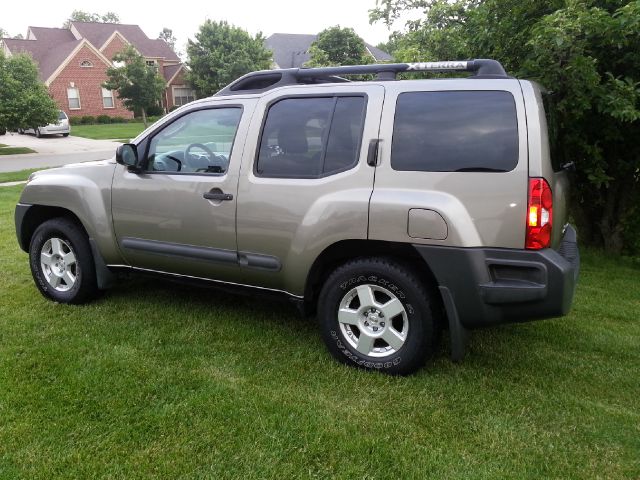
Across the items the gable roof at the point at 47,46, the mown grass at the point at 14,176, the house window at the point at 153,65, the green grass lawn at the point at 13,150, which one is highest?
the gable roof at the point at 47,46

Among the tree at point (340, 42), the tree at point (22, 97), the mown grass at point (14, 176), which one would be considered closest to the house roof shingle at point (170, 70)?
the tree at point (340, 42)

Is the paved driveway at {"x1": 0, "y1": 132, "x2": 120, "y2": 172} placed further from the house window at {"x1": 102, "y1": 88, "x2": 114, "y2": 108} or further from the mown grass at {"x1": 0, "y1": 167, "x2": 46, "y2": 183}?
the house window at {"x1": 102, "y1": 88, "x2": 114, "y2": 108}

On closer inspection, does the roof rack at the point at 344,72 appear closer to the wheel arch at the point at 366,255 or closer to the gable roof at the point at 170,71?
the wheel arch at the point at 366,255

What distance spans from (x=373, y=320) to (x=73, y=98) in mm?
42377

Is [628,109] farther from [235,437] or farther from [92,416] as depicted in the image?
[92,416]

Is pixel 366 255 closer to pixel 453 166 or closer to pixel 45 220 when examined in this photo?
pixel 453 166

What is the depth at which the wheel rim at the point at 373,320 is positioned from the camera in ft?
11.2

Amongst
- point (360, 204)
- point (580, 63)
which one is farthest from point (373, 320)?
point (580, 63)

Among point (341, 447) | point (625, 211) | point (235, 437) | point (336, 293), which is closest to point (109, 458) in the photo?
point (235, 437)

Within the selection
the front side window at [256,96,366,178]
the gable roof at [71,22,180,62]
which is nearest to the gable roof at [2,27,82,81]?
the gable roof at [71,22,180,62]

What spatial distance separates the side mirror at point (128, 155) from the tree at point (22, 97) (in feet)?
69.8

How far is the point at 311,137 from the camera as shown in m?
3.62

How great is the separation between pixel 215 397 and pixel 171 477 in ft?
2.21

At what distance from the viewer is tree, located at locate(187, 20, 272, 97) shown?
39.8m
